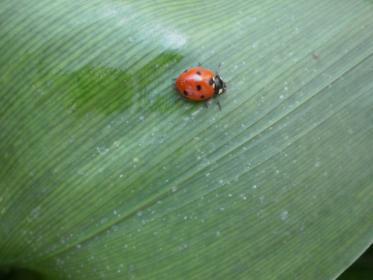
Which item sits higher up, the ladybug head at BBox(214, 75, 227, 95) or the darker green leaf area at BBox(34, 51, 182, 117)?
the darker green leaf area at BBox(34, 51, 182, 117)

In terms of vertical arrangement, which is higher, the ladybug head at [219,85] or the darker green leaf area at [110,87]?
the darker green leaf area at [110,87]

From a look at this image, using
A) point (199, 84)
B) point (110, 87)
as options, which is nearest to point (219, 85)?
point (199, 84)

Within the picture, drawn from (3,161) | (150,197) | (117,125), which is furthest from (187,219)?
(3,161)

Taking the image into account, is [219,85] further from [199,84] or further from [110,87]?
[110,87]
